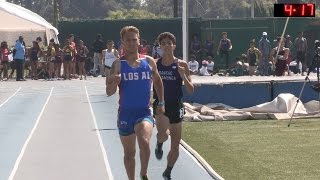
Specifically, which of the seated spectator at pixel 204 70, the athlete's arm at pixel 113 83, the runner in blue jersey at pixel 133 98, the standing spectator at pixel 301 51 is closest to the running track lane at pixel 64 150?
the runner in blue jersey at pixel 133 98

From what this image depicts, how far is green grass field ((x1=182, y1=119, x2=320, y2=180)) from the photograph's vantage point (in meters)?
12.3

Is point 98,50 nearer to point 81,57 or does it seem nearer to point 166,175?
point 81,57

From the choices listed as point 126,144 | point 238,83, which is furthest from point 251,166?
point 238,83

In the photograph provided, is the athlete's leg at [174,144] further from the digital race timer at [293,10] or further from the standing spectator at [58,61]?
the standing spectator at [58,61]

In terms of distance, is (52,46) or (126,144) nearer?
(126,144)

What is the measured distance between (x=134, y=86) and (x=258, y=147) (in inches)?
215

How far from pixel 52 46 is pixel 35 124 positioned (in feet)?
56.2

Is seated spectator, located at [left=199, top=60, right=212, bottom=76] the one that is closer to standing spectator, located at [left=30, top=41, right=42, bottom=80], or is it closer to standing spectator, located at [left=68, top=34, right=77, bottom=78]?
standing spectator, located at [left=68, top=34, right=77, bottom=78]

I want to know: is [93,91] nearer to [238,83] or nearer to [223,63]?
[238,83]

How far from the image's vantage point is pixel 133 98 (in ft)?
33.6

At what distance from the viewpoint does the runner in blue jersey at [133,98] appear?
33.4 feet

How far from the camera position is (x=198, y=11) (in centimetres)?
11488

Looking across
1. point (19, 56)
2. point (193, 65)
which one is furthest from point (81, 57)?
point (193, 65)

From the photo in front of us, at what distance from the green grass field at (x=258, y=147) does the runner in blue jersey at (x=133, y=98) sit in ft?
6.40
